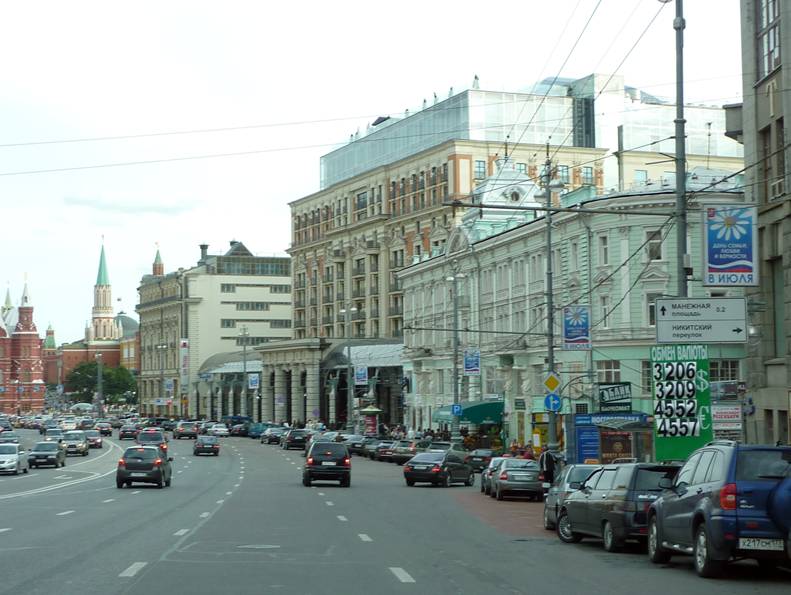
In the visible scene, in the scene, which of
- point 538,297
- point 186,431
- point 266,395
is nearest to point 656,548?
point 538,297

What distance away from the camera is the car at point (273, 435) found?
9812cm

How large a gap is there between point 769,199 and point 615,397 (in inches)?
350

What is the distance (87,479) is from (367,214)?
64998 mm

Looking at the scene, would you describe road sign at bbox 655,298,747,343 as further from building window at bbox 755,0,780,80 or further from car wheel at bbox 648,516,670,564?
building window at bbox 755,0,780,80

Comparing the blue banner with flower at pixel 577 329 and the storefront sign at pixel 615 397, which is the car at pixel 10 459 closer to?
the storefront sign at pixel 615 397

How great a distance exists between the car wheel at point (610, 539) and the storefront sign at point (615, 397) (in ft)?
69.1

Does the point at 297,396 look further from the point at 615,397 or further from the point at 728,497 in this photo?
the point at 728,497

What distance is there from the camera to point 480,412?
68.8 metres

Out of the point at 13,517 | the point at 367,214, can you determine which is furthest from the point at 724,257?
the point at 367,214

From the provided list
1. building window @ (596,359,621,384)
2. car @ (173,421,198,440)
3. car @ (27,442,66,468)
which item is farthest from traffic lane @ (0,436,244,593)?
car @ (173,421,198,440)

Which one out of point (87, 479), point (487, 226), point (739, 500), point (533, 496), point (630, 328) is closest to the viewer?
point (739, 500)

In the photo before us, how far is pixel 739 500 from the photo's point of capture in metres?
15.6

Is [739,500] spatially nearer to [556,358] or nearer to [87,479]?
[87,479]

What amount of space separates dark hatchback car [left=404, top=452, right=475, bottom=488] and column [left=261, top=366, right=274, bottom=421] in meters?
83.3
